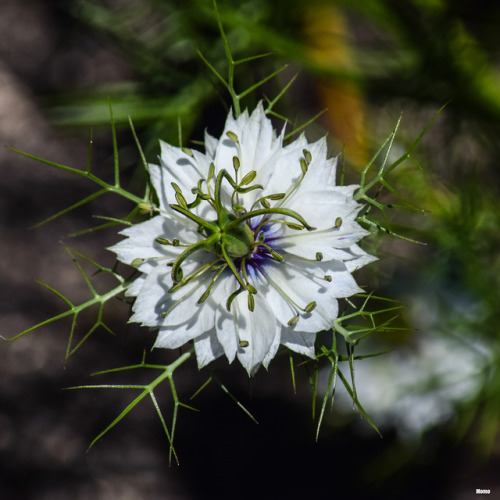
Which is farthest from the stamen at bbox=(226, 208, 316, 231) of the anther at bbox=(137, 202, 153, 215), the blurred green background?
the blurred green background

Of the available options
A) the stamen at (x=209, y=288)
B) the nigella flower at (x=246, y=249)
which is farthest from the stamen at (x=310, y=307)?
the stamen at (x=209, y=288)

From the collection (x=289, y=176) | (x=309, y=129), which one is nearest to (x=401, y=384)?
(x=309, y=129)

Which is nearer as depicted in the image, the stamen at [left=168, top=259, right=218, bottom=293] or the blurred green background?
the stamen at [left=168, top=259, right=218, bottom=293]

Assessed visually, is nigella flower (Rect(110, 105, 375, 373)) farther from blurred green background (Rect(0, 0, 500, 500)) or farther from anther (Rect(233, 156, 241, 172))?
blurred green background (Rect(0, 0, 500, 500))

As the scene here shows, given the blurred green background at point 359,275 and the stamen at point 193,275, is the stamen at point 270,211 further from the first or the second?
the blurred green background at point 359,275

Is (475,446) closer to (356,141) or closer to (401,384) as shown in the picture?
(401,384)

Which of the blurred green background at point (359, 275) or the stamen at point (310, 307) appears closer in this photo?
the stamen at point (310, 307)
